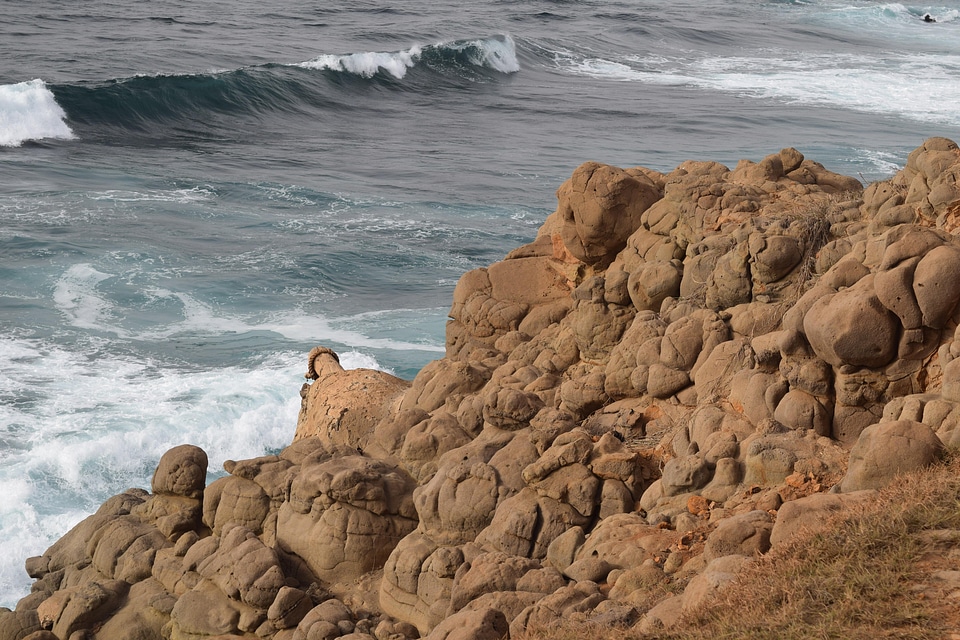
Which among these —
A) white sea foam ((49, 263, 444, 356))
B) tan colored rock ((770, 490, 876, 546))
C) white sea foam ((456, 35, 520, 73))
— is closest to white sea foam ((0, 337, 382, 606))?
white sea foam ((49, 263, 444, 356))

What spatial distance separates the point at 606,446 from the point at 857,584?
327 cm

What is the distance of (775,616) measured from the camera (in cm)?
602

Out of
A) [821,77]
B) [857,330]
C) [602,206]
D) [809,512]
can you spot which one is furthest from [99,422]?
[821,77]

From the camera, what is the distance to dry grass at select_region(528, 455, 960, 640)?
5.80m

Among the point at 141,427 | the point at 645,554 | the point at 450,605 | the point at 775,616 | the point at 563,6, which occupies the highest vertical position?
the point at 563,6

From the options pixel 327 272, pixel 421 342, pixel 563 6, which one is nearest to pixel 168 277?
pixel 327 272

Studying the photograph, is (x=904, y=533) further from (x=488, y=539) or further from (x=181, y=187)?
(x=181, y=187)

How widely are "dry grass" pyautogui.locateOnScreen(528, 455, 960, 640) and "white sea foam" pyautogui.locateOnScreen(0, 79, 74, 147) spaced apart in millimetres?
33583

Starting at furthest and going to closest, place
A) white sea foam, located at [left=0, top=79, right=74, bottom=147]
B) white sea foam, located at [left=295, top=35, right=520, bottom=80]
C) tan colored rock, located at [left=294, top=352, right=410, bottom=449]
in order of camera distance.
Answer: white sea foam, located at [left=295, top=35, right=520, bottom=80], white sea foam, located at [left=0, top=79, right=74, bottom=147], tan colored rock, located at [left=294, top=352, right=410, bottom=449]

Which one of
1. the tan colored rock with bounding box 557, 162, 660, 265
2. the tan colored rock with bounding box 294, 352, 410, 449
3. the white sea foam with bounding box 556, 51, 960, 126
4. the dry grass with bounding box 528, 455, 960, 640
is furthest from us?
the white sea foam with bounding box 556, 51, 960, 126

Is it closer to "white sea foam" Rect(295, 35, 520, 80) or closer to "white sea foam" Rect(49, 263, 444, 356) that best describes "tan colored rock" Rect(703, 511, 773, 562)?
"white sea foam" Rect(49, 263, 444, 356)

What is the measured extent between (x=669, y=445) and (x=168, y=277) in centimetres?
1702

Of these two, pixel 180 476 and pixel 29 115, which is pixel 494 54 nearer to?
pixel 29 115

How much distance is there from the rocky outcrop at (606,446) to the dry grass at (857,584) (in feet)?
0.83
